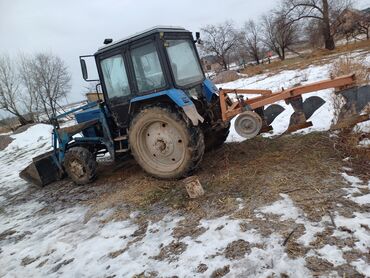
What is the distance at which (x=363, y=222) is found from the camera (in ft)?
11.2

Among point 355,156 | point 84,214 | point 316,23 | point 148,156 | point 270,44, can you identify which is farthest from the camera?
point 270,44

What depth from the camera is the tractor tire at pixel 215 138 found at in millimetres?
6648

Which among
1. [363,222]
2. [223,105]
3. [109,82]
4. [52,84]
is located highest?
[52,84]

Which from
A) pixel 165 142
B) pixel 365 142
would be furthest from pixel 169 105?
pixel 365 142

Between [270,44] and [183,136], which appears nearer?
[183,136]

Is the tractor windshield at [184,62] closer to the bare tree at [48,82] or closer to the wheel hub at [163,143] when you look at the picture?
the wheel hub at [163,143]

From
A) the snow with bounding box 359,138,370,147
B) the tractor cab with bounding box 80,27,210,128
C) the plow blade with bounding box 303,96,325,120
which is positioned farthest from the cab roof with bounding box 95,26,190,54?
the snow with bounding box 359,138,370,147

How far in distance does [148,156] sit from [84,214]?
138cm

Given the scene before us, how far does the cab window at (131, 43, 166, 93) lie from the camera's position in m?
5.57

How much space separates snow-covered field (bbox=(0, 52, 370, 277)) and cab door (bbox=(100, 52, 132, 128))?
174 centimetres

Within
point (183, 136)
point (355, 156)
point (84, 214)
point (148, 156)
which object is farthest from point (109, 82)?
point (355, 156)

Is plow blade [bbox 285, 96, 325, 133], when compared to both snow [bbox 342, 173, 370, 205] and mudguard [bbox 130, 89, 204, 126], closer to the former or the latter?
snow [bbox 342, 173, 370, 205]

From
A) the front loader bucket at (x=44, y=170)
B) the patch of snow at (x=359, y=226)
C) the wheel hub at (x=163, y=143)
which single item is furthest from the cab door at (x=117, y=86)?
the patch of snow at (x=359, y=226)

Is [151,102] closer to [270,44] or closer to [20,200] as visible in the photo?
[20,200]
